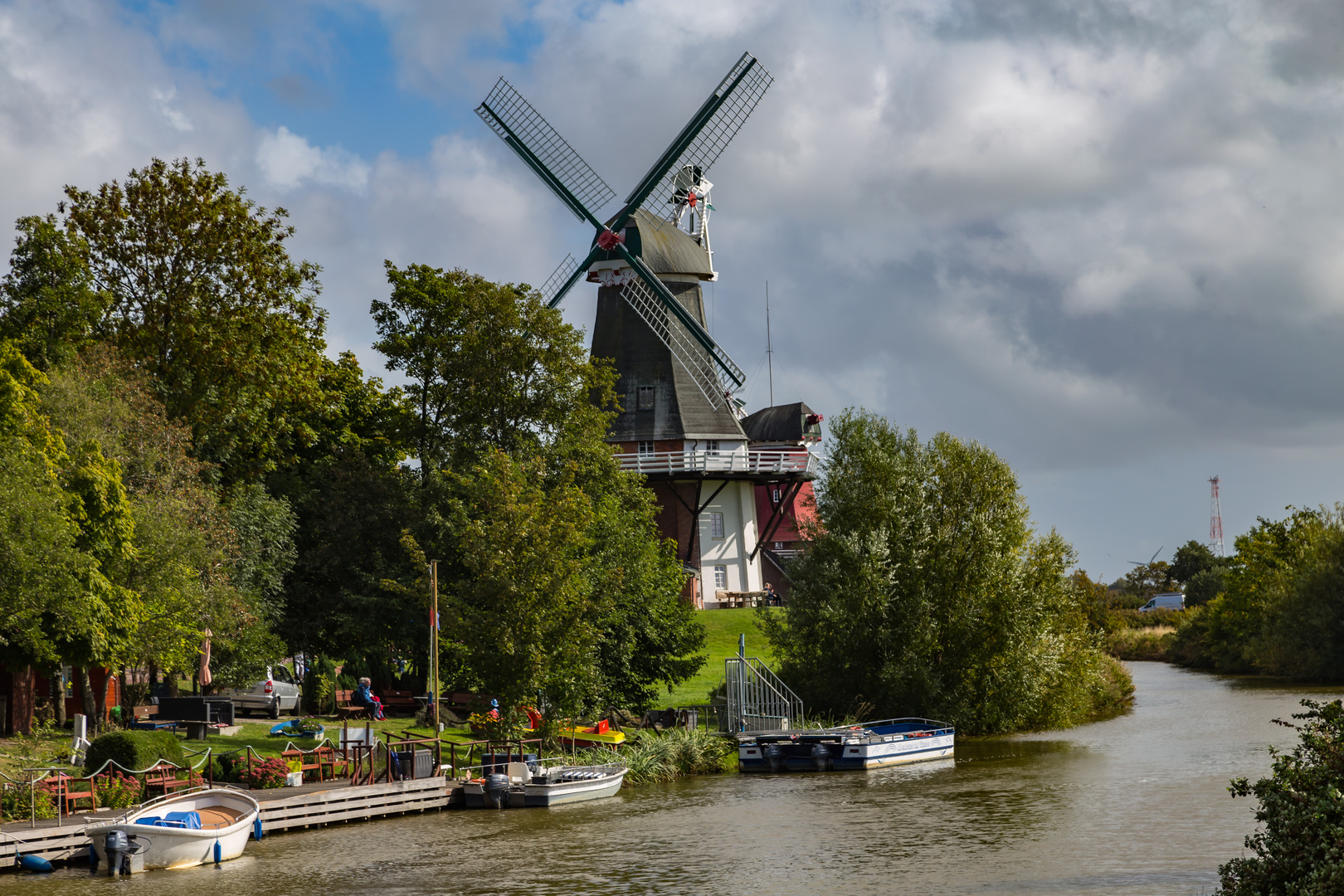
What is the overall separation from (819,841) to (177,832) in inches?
418

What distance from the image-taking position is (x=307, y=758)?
90.9ft

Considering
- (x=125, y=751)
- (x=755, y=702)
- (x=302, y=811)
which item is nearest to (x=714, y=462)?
(x=755, y=702)

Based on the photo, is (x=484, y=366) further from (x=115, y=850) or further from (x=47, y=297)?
(x=115, y=850)

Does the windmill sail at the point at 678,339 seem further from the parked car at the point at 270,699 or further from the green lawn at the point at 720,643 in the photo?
the parked car at the point at 270,699

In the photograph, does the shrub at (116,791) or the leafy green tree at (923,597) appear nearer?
the shrub at (116,791)

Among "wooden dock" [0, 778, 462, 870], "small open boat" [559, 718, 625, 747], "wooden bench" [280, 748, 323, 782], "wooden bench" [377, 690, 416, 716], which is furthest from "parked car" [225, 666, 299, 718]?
"wooden dock" [0, 778, 462, 870]

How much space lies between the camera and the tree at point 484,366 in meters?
39.6

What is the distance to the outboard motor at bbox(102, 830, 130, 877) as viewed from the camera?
20.3 m

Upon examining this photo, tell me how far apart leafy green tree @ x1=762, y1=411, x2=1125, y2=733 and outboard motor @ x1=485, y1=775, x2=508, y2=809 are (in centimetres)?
1342

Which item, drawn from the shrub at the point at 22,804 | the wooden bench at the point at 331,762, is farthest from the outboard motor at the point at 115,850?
the wooden bench at the point at 331,762

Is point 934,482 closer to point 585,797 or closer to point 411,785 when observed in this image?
point 585,797

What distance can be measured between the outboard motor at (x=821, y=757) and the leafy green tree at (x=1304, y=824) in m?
20.4

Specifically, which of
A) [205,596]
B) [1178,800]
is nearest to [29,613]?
[205,596]

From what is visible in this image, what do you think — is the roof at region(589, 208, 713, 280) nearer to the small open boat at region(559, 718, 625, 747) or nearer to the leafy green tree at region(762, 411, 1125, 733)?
the leafy green tree at region(762, 411, 1125, 733)
